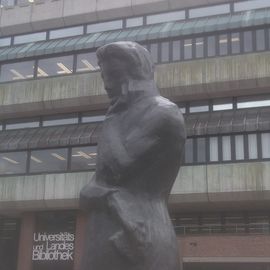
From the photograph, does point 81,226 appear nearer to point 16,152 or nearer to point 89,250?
point 16,152

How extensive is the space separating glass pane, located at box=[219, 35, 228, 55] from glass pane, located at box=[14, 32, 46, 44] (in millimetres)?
14336

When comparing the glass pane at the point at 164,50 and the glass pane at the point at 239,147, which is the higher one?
the glass pane at the point at 164,50

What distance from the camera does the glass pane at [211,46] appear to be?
116 feet

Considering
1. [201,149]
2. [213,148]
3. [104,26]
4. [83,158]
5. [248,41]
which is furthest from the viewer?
[104,26]

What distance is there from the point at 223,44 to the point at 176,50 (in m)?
2.84

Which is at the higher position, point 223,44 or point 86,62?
point 86,62

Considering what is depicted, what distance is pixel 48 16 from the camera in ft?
144

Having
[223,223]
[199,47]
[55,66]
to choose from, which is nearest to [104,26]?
[55,66]

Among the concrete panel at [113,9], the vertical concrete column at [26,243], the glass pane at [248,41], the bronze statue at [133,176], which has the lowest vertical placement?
the bronze statue at [133,176]

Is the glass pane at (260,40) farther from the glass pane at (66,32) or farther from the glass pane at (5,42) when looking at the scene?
the glass pane at (5,42)

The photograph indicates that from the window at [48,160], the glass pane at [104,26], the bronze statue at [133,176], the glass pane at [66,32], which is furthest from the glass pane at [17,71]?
the bronze statue at [133,176]

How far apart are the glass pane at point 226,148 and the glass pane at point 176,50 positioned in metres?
5.77

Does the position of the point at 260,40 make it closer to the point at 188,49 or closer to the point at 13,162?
the point at 188,49

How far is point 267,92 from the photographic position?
114 ft
